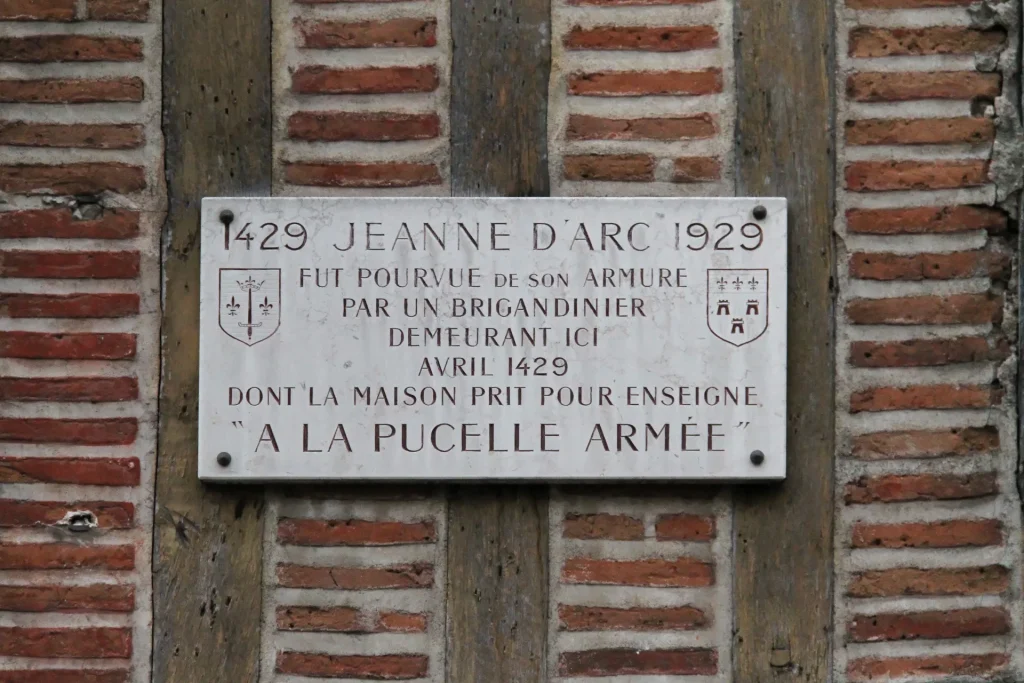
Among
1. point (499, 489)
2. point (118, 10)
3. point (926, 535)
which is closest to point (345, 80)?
point (118, 10)

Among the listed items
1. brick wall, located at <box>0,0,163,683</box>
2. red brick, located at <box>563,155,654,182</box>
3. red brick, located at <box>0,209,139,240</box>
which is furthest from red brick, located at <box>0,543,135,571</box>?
red brick, located at <box>563,155,654,182</box>

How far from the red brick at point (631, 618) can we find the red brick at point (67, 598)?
104 centimetres

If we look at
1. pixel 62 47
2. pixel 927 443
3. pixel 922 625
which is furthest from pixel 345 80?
pixel 922 625

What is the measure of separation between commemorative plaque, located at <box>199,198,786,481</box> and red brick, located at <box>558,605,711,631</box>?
32 cm

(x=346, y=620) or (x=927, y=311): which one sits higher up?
(x=927, y=311)

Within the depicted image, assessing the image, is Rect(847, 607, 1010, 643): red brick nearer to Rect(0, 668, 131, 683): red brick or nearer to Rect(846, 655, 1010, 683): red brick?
Rect(846, 655, 1010, 683): red brick

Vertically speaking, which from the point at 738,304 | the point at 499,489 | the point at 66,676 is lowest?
the point at 66,676

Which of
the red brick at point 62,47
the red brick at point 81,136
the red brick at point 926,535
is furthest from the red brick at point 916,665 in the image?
the red brick at point 62,47

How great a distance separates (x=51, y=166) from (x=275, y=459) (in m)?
0.90

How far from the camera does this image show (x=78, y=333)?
257cm

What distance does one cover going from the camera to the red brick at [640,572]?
8.30 feet

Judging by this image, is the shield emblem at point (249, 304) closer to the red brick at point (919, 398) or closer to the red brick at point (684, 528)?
the red brick at point (684, 528)

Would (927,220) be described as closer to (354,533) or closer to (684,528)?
(684,528)

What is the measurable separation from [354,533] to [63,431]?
2.41 feet
